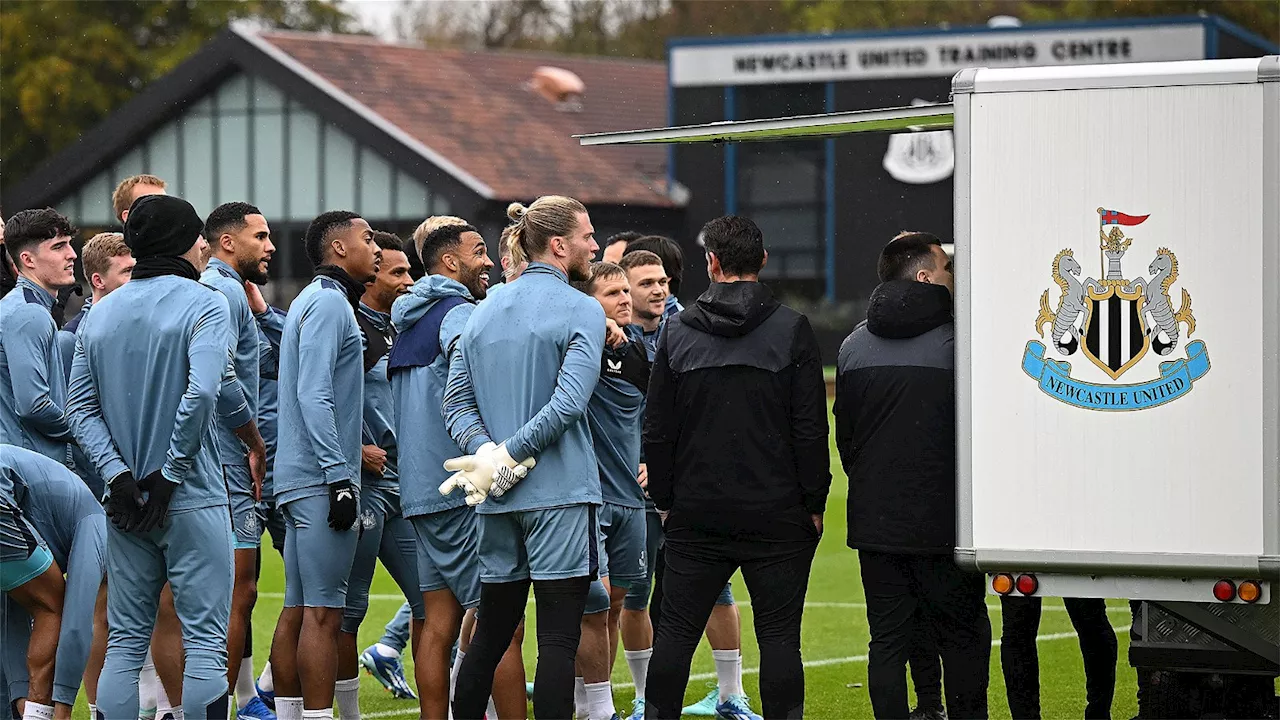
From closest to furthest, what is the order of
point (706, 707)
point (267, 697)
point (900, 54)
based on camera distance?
point (706, 707), point (267, 697), point (900, 54)

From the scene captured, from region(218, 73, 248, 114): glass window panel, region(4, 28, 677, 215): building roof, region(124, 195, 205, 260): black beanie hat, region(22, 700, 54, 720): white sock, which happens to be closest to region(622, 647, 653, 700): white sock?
region(22, 700, 54, 720): white sock

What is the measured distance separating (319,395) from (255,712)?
196cm

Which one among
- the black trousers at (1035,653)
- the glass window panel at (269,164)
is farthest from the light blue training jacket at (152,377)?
the glass window panel at (269,164)

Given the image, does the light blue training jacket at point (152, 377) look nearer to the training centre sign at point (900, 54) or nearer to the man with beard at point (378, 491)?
the man with beard at point (378, 491)

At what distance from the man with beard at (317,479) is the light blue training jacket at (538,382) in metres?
0.69

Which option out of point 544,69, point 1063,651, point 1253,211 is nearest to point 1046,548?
point 1253,211

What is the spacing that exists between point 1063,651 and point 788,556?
3.90 m

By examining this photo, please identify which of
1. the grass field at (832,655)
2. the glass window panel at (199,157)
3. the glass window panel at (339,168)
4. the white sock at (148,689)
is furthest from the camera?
the glass window panel at (199,157)

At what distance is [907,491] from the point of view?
21.2 feet

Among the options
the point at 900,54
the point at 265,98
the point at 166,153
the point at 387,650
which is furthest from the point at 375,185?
the point at 387,650

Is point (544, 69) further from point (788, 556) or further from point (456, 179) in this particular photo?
point (788, 556)

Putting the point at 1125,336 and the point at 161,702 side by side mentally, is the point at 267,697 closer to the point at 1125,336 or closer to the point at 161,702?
the point at 161,702

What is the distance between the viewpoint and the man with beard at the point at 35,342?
716 centimetres

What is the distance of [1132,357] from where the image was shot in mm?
5859
